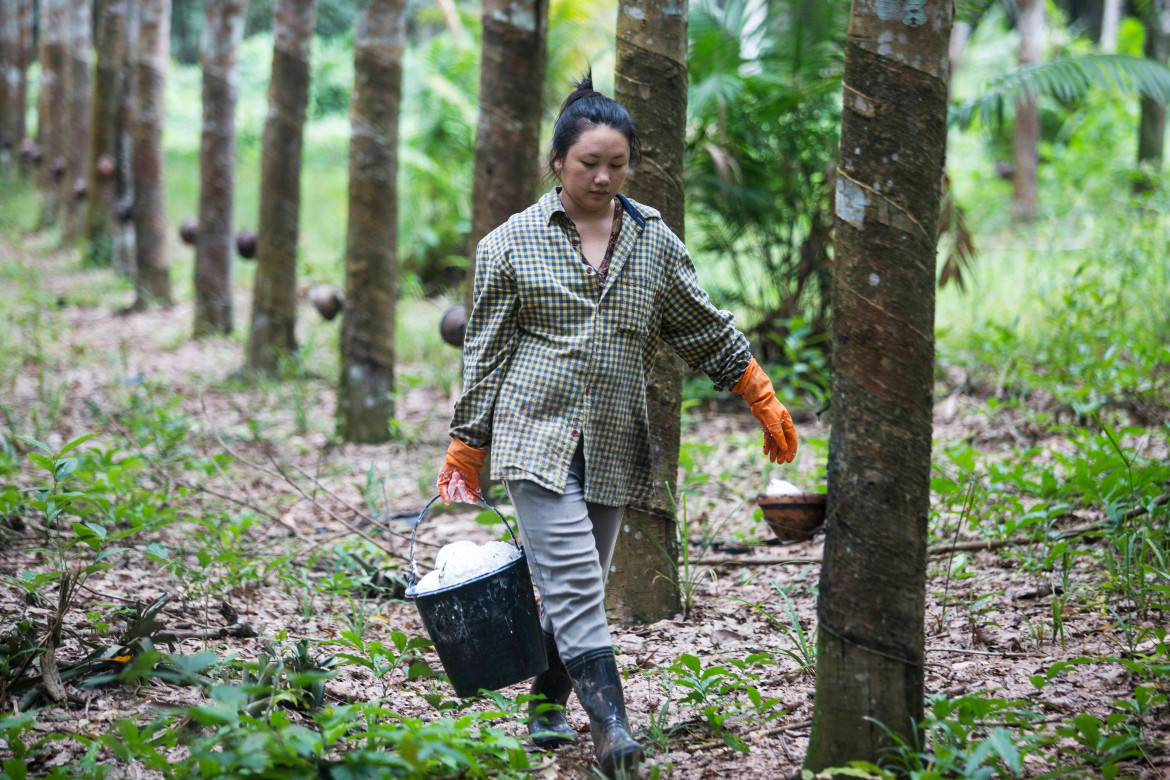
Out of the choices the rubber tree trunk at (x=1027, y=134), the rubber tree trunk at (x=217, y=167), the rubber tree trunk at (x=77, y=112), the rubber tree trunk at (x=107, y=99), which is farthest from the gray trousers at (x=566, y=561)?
the rubber tree trunk at (x=77, y=112)

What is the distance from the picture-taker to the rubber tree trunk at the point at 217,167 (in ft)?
29.0

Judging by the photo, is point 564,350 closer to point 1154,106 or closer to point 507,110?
point 507,110

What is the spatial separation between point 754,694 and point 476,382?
1.15m

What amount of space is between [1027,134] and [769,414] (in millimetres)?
12643

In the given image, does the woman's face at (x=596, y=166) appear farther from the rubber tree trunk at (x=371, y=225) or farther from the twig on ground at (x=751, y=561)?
the rubber tree trunk at (x=371, y=225)

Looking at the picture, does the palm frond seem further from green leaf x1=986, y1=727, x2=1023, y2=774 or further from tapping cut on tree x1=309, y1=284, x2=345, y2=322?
green leaf x1=986, y1=727, x2=1023, y2=774

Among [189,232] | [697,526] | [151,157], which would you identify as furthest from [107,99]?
[697,526]

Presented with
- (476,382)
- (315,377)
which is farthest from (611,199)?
(315,377)

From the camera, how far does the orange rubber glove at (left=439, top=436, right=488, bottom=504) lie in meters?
2.54

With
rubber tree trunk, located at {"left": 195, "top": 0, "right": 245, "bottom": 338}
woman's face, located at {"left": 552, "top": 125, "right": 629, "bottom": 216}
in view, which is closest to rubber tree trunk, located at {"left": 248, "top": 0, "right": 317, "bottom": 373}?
rubber tree trunk, located at {"left": 195, "top": 0, "right": 245, "bottom": 338}

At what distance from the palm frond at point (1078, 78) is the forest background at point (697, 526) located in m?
0.05

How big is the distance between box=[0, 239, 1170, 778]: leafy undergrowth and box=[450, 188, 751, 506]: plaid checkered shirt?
2.11ft

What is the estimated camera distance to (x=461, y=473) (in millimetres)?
2588

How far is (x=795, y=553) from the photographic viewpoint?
4105 mm
